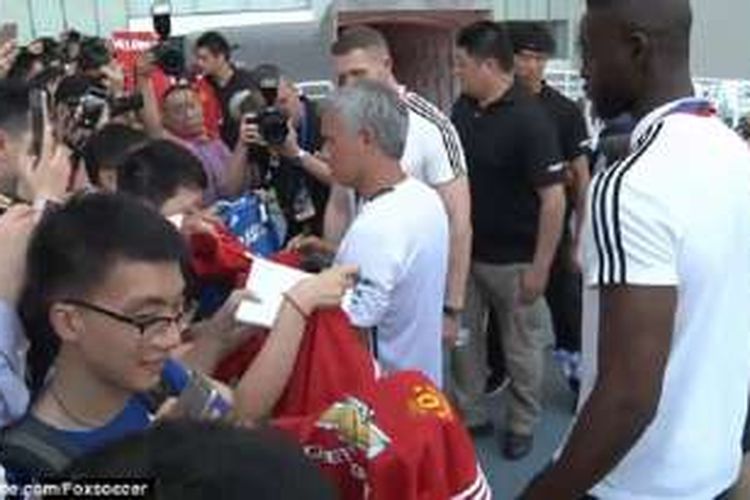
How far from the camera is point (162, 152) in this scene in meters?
2.66

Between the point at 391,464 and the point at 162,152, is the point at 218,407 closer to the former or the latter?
the point at 391,464

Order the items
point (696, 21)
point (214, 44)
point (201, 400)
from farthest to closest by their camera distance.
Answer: point (696, 21)
point (214, 44)
point (201, 400)

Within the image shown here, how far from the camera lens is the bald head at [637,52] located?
178 centimetres

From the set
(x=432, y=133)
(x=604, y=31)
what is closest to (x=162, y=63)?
(x=432, y=133)

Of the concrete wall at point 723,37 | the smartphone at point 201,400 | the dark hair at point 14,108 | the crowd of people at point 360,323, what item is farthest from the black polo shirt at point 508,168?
the concrete wall at point 723,37

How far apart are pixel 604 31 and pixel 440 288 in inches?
45.3

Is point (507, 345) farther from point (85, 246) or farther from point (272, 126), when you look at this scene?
point (85, 246)

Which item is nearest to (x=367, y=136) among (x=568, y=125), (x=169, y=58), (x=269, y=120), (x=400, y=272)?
(x=400, y=272)

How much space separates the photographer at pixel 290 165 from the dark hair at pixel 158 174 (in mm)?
1269

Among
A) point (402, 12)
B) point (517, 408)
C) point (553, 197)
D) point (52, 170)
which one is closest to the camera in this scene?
point (52, 170)

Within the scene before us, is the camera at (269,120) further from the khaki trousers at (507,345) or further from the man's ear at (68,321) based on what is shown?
the man's ear at (68,321)

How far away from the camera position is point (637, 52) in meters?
1.79

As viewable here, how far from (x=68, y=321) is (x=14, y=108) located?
0.93m

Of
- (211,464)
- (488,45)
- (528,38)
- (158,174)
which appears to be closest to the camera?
(211,464)
